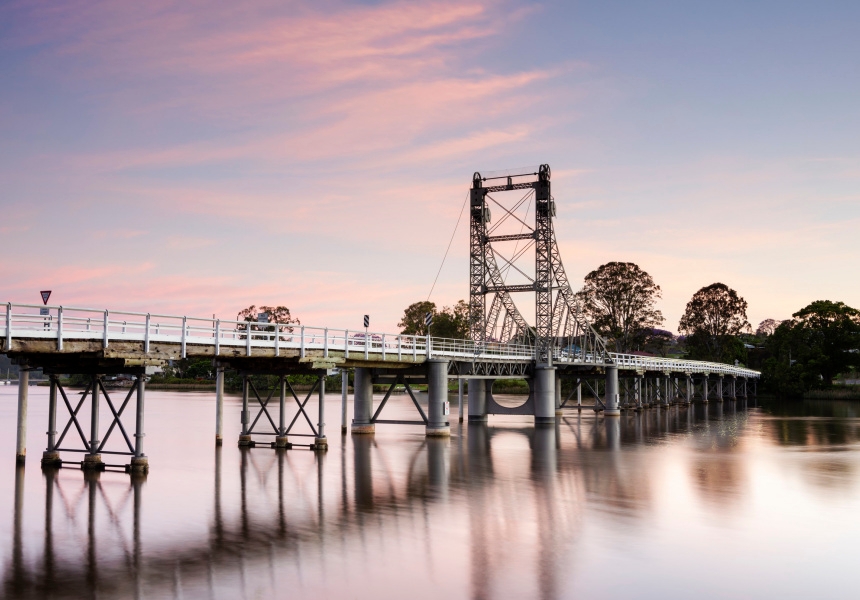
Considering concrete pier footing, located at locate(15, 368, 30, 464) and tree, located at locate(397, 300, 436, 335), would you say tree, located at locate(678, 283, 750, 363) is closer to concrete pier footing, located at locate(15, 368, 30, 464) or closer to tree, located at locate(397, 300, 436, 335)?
tree, located at locate(397, 300, 436, 335)

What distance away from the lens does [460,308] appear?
522 feet

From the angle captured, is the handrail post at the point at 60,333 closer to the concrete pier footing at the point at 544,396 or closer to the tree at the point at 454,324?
the concrete pier footing at the point at 544,396

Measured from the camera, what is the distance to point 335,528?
73.7ft

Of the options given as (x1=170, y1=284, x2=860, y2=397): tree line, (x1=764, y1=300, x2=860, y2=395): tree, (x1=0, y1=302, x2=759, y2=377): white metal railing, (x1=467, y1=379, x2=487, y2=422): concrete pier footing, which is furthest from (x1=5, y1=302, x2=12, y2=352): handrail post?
(x1=764, y1=300, x2=860, y2=395): tree

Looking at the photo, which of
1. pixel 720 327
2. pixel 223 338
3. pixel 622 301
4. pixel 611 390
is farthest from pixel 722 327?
pixel 223 338

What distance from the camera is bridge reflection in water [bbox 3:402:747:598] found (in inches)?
668

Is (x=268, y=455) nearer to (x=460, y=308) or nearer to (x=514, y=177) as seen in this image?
(x=514, y=177)

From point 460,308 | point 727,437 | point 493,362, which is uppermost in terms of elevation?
point 460,308

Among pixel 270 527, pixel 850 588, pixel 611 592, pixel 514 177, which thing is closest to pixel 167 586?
pixel 270 527

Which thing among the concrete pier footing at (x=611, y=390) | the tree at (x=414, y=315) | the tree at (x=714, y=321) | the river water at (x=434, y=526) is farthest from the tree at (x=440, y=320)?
the river water at (x=434, y=526)

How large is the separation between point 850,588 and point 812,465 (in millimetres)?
23813

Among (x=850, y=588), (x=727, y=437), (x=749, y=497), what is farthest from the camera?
(x=727, y=437)

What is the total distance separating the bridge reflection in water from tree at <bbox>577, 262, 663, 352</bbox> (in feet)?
290

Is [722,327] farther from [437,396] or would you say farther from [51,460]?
[51,460]
